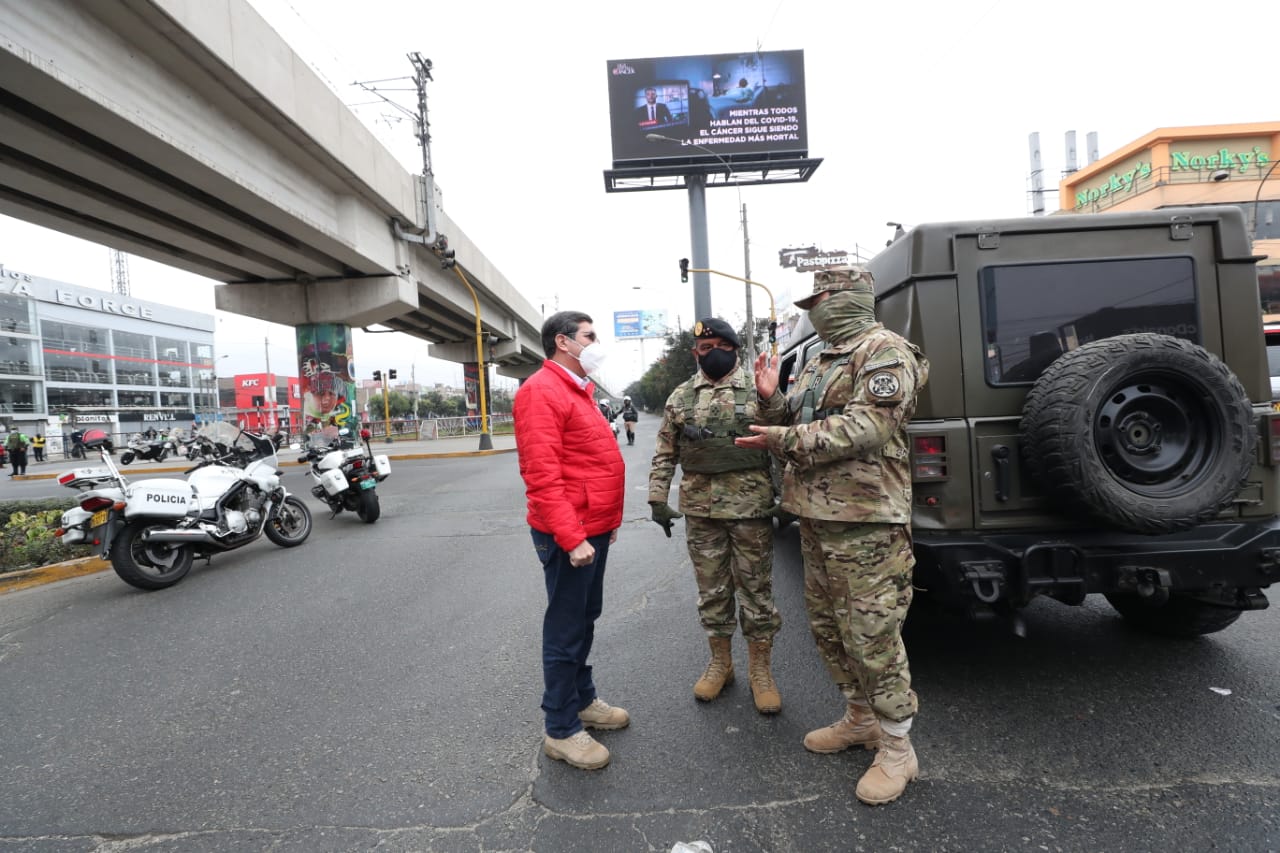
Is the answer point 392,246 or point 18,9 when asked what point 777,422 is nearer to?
point 18,9

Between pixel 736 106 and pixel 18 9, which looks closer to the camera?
pixel 18 9

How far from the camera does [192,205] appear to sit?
37.6ft

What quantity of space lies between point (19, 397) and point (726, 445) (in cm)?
6578

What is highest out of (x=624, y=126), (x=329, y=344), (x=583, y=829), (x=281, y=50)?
(x=624, y=126)

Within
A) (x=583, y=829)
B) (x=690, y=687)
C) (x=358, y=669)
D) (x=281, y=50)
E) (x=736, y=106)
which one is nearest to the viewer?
(x=583, y=829)

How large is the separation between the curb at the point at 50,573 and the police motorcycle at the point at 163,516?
36.7 inches

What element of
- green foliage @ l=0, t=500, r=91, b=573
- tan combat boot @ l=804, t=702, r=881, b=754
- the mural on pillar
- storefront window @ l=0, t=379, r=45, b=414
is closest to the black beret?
tan combat boot @ l=804, t=702, r=881, b=754

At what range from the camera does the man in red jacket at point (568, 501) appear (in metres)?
2.44

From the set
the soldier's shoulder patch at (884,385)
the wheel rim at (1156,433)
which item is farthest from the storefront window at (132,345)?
the wheel rim at (1156,433)

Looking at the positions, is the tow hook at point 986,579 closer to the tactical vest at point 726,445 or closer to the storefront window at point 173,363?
the tactical vest at point 726,445

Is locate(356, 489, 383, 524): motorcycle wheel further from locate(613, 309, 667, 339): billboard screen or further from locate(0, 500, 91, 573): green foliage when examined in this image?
locate(613, 309, 667, 339): billboard screen

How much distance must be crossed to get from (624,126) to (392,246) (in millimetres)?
12976

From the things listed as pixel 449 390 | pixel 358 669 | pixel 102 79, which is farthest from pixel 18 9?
pixel 449 390

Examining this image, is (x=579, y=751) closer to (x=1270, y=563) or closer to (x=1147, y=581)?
(x=1147, y=581)
